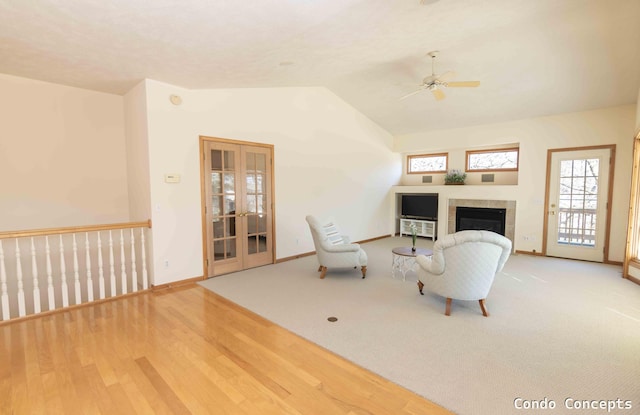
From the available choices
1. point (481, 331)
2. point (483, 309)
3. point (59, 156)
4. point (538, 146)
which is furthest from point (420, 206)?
point (59, 156)

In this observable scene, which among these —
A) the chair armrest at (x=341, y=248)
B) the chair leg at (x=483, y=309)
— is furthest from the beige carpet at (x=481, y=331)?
the chair armrest at (x=341, y=248)

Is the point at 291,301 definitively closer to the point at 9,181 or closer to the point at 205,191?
the point at 205,191

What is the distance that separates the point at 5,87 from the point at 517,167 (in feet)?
30.4

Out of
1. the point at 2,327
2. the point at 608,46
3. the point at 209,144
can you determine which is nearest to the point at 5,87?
the point at 209,144

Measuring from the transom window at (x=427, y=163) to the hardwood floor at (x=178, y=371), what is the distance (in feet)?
22.5

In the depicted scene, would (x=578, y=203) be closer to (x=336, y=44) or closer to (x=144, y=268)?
(x=336, y=44)

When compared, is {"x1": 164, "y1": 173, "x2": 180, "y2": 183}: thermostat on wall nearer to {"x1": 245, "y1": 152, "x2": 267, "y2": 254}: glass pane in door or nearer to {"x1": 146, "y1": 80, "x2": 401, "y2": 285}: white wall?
{"x1": 146, "y1": 80, "x2": 401, "y2": 285}: white wall

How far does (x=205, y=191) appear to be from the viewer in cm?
471

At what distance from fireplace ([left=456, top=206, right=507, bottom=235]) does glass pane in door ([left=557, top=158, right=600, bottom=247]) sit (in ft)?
3.49

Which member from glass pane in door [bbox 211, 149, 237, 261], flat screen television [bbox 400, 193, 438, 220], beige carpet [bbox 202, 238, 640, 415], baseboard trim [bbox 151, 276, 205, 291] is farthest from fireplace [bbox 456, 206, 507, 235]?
baseboard trim [bbox 151, 276, 205, 291]

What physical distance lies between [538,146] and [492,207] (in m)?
1.59

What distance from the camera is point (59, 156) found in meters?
4.31

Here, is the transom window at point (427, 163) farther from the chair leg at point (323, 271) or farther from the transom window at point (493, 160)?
the chair leg at point (323, 271)

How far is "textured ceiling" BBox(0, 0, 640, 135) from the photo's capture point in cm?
272
